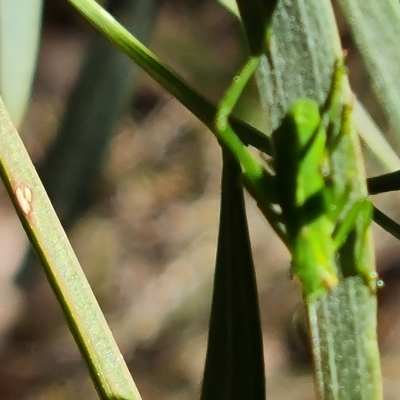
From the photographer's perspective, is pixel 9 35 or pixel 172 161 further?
pixel 172 161

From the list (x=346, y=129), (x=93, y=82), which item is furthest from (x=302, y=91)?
(x=93, y=82)

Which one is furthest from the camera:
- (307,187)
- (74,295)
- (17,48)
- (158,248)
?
(158,248)

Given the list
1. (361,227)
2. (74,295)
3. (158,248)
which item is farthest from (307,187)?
(158,248)

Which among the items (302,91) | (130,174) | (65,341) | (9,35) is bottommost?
(65,341)

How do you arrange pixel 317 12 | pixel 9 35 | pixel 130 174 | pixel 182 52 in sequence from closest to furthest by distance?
1. pixel 317 12
2. pixel 9 35
3. pixel 182 52
4. pixel 130 174

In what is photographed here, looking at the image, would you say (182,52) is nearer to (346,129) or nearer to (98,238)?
(98,238)

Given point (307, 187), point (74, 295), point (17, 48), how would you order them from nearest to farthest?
point (74, 295)
point (307, 187)
point (17, 48)

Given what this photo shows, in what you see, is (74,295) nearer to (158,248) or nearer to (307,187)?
Answer: (307,187)
